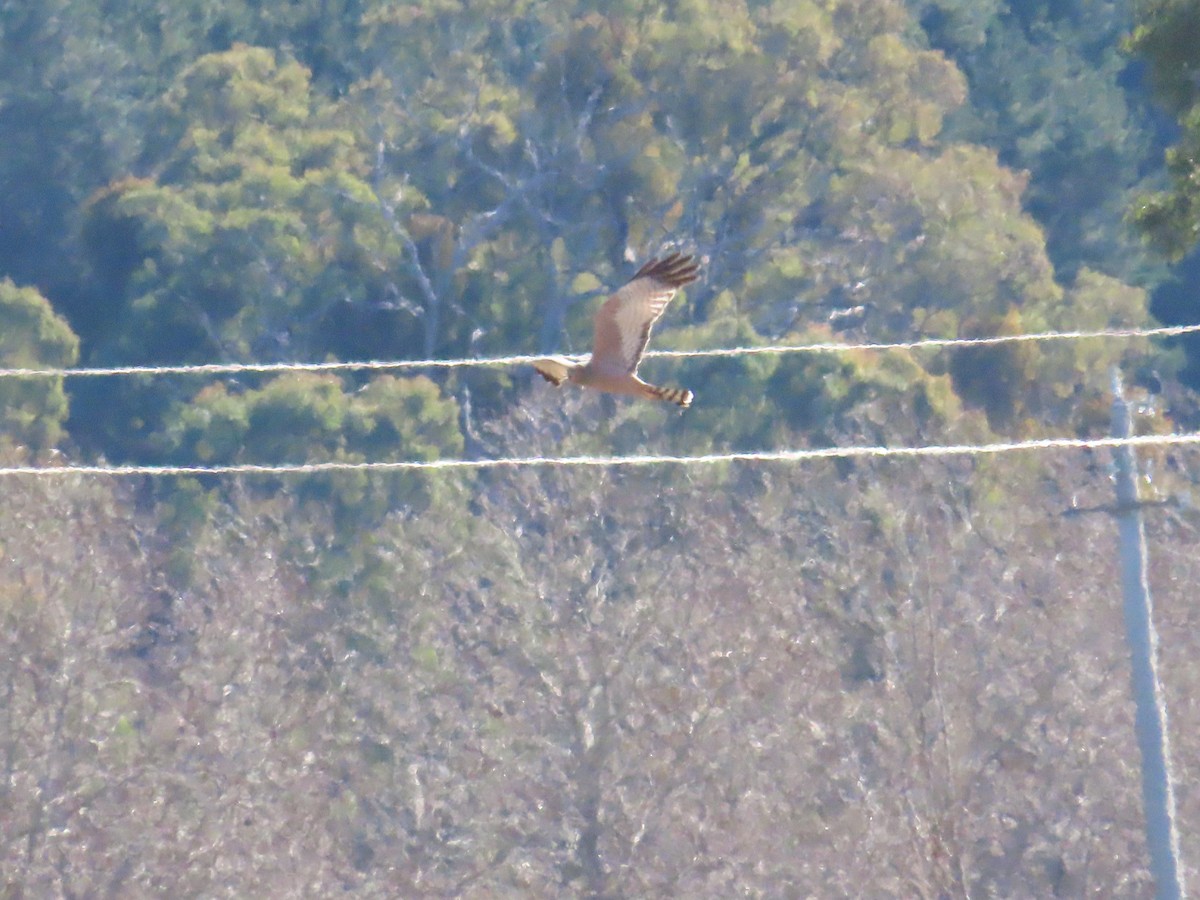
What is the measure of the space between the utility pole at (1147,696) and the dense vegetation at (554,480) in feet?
4.08

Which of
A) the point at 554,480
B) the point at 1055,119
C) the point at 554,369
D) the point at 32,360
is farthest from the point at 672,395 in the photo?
the point at 1055,119

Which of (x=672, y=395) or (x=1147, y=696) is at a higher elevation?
(x=672, y=395)

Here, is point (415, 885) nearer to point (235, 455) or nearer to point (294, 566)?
point (294, 566)

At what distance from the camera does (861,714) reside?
16266 millimetres

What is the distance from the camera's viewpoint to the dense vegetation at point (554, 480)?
52.9 feet

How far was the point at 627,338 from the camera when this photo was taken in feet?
19.3

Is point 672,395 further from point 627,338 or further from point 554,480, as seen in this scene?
point 554,480

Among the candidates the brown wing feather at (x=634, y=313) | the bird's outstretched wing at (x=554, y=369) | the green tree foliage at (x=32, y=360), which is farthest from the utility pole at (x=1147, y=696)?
the green tree foliage at (x=32, y=360)

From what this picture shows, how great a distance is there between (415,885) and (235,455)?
5135 millimetres

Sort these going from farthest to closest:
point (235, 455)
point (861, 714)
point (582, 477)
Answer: point (235, 455), point (582, 477), point (861, 714)

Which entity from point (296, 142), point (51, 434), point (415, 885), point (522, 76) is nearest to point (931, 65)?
point (522, 76)

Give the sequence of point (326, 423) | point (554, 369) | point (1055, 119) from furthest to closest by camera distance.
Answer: point (1055, 119)
point (326, 423)
point (554, 369)

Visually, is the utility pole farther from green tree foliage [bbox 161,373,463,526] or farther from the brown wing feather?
green tree foliage [bbox 161,373,463,526]

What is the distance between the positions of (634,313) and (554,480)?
12.4 metres
